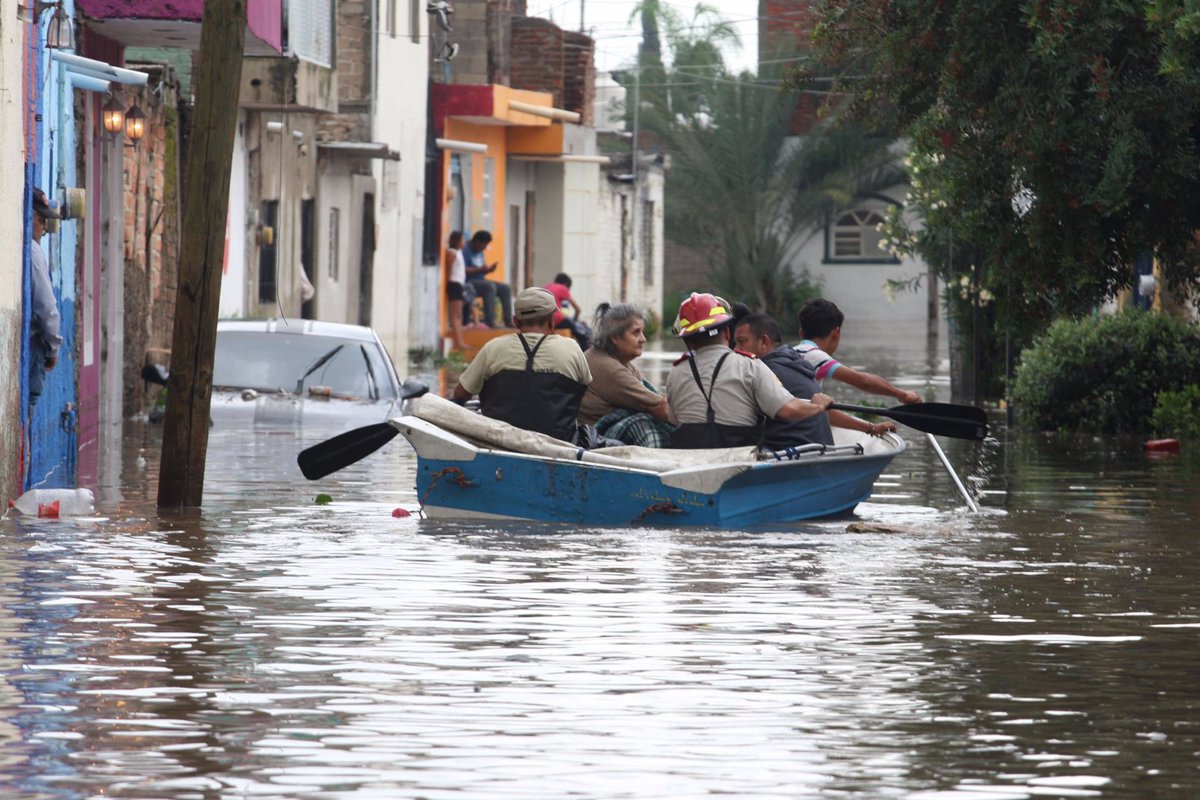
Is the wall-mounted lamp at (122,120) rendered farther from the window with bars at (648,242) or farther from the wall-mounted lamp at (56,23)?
the window with bars at (648,242)

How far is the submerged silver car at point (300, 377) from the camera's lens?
19.5 m

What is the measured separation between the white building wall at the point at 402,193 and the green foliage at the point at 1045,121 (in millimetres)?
18660

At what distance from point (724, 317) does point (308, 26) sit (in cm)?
1412

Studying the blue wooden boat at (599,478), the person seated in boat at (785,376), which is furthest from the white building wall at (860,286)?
the blue wooden boat at (599,478)

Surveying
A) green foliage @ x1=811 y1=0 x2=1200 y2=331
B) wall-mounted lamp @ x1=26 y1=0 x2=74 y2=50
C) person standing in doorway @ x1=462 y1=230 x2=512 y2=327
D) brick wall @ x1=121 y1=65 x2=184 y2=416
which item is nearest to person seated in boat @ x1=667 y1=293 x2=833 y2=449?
Answer: green foliage @ x1=811 y1=0 x2=1200 y2=331

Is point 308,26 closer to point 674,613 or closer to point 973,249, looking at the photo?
point 973,249

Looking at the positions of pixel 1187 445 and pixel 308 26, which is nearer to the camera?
pixel 1187 445

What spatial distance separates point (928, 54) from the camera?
1894 cm

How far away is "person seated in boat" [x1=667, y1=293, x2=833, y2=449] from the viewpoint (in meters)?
14.1

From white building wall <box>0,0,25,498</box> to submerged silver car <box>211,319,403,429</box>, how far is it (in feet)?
16.0

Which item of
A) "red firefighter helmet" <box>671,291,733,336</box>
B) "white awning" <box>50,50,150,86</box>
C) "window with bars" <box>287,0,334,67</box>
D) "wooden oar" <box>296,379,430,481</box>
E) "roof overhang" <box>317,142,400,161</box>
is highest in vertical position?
"window with bars" <box>287,0,334,67</box>

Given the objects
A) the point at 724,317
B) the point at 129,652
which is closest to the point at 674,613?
the point at 129,652

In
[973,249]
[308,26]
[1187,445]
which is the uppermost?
[308,26]

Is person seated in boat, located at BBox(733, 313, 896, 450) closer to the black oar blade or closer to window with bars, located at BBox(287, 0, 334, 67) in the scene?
the black oar blade
